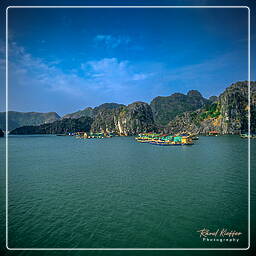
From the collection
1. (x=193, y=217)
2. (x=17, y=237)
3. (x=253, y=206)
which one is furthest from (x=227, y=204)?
(x=17, y=237)

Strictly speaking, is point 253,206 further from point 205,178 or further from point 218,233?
point 205,178

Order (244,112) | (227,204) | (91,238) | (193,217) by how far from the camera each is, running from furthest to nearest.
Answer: (244,112) < (227,204) < (193,217) < (91,238)

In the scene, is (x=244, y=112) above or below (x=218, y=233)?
above

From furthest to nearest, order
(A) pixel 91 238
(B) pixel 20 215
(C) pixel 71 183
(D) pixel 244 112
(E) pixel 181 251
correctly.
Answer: (D) pixel 244 112
(C) pixel 71 183
(B) pixel 20 215
(A) pixel 91 238
(E) pixel 181 251

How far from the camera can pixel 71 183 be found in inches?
1091

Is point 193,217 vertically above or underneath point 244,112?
underneath

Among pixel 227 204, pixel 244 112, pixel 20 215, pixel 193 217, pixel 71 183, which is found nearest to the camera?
pixel 193 217

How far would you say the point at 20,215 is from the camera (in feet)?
57.6

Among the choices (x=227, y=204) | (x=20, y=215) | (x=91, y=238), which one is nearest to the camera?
(x=91, y=238)

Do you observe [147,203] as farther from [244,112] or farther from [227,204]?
Result: [244,112]

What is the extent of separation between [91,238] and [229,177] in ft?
82.1

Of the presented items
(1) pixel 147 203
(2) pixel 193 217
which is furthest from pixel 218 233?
(1) pixel 147 203

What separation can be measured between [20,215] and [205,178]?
1011 inches

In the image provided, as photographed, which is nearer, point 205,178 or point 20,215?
point 20,215
